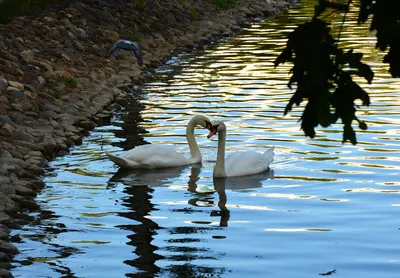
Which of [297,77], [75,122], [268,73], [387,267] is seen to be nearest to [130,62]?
[268,73]

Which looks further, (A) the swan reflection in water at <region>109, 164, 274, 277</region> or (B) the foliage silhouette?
(A) the swan reflection in water at <region>109, 164, 274, 277</region>

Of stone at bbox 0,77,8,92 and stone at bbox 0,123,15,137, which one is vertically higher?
stone at bbox 0,77,8,92

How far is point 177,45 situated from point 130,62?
13.7ft

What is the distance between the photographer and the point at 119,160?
15.2 metres

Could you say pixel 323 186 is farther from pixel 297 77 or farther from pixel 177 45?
pixel 177 45

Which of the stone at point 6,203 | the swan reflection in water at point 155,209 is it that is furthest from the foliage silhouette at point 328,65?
the stone at point 6,203

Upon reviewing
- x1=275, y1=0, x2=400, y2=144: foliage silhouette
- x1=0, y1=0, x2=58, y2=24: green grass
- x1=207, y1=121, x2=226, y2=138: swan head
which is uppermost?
x1=275, y1=0, x2=400, y2=144: foliage silhouette

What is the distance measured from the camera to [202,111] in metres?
19.8

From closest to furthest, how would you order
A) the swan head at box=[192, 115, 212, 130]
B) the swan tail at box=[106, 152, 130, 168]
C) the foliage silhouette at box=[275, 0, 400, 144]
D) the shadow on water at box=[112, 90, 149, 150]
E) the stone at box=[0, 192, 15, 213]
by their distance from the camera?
1. the foliage silhouette at box=[275, 0, 400, 144]
2. the stone at box=[0, 192, 15, 213]
3. the swan tail at box=[106, 152, 130, 168]
4. the swan head at box=[192, 115, 212, 130]
5. the shadow on water at box=[112, 90, 149, 150]

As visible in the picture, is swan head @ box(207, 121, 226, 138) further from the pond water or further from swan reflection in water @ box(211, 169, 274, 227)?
swan reflection in water @ box(211, 169, 274, 227)

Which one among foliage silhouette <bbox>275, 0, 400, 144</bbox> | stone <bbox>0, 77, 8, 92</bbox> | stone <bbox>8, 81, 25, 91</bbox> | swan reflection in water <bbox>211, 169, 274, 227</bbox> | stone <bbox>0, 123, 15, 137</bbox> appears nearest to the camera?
foliage silhouette <bbox>275, 0, 400, 144</bbox>

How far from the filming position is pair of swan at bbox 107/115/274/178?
15.0 meters

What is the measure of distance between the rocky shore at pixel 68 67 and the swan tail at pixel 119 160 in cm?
96

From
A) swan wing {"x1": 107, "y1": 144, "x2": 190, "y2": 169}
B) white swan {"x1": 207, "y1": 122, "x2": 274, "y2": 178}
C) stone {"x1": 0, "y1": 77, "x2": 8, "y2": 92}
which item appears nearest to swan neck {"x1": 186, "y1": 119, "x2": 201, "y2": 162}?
swan wing {"x1": 107, "y1": 144, "x2": 190, "y2": 169}
